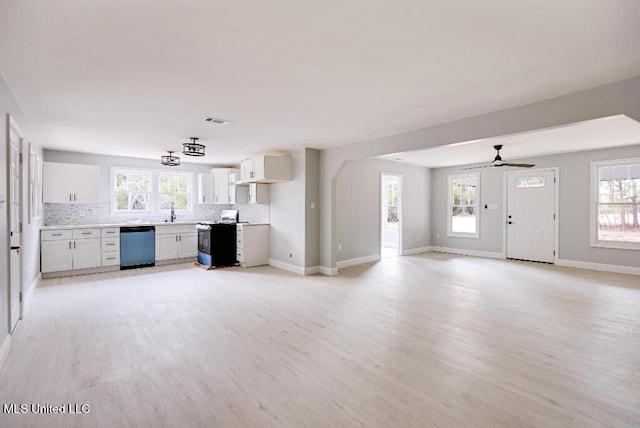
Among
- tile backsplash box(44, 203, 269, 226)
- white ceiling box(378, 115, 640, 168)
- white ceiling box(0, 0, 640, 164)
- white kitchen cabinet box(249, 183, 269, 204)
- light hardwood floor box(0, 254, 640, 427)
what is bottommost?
light hardwood floor box(0, 254, 640, 427)

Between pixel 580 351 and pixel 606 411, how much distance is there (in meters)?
0.96

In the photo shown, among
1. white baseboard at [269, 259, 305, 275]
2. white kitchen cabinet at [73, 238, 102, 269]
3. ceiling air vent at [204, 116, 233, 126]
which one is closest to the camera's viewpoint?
ceiling air vent at [204, 116, 233, 126]

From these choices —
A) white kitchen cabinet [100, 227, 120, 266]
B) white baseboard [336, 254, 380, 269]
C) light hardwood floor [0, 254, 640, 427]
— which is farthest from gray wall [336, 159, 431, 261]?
white kitchen cabinet [100, 227, 120, 266]

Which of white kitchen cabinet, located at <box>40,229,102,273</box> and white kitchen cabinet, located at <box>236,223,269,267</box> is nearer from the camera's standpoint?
white kitchen cabinet, located at <box>40,229,102,273</box>

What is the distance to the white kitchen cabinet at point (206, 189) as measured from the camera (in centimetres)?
777

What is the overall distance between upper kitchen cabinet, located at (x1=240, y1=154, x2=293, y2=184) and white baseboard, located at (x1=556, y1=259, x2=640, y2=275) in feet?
20.3

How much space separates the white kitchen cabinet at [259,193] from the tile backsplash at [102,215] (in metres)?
0.30

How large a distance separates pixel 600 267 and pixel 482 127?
4.95m

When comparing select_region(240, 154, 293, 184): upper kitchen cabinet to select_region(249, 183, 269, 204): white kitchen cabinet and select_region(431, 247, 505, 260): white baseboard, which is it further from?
select_region(431, 247, 505, 260): white baseboard

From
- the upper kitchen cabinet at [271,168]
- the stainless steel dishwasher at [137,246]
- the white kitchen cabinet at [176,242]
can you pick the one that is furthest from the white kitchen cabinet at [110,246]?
the upper kitchen cabinet at [271,168]

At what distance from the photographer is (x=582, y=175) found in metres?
6.57

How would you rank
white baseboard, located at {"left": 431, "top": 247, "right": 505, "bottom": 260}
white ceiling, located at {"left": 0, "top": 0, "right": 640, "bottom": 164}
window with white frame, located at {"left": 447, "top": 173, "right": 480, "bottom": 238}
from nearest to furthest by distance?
white ceiling, located at {"left": 0, "top": 0, "right": 640, "bottom": 164} < white baseboard, located at {"left": 431, "top": 247, "right": 505, "bottom": 260} < window with white frame, located at {"left": 447, "top": 173, "right": 480, "bottom": 238}

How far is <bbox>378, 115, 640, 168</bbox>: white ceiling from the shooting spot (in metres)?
4.53

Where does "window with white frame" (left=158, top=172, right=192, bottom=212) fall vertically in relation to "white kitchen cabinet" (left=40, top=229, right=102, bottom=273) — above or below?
above
